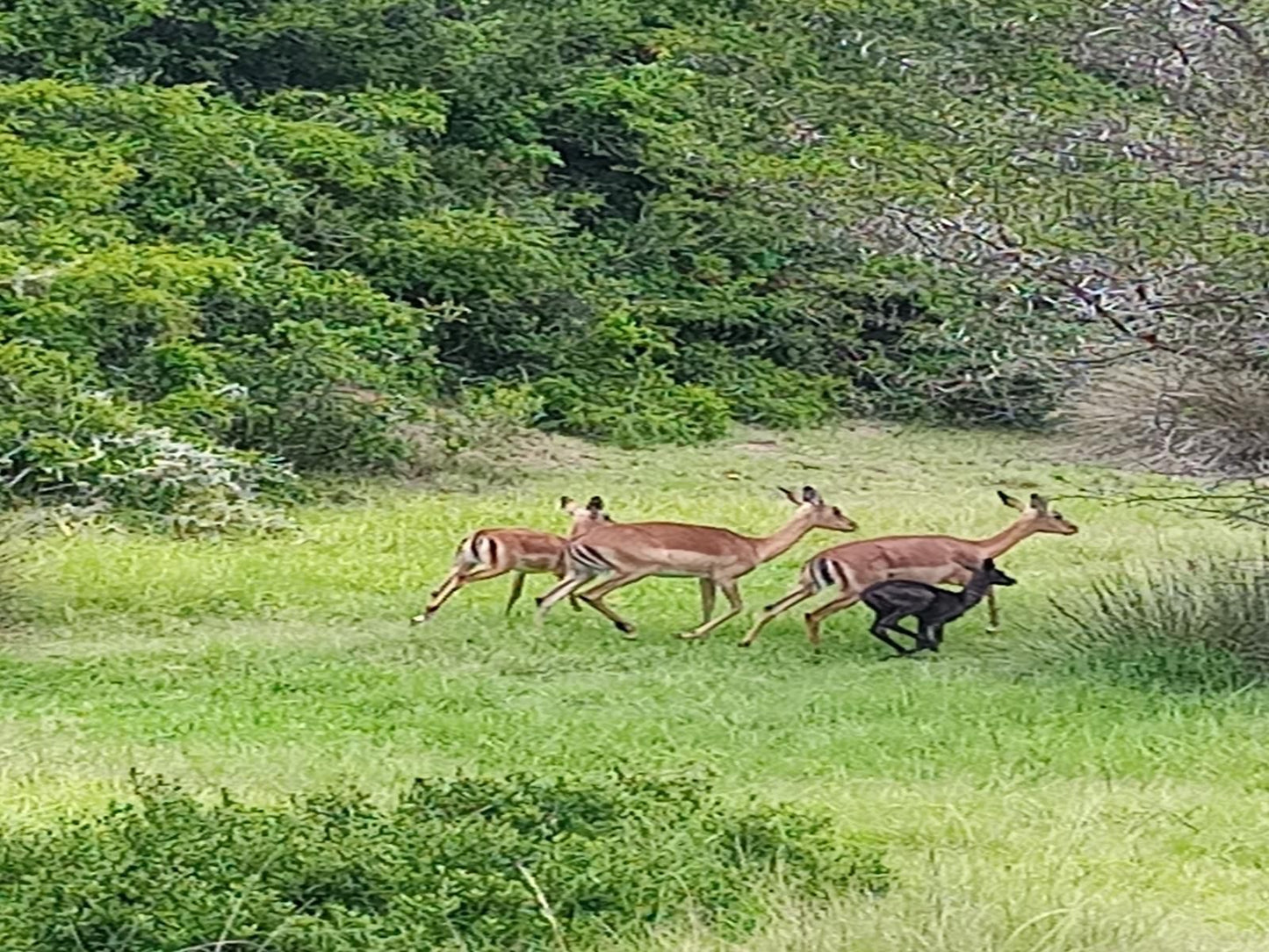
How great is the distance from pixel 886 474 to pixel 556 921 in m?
12.6

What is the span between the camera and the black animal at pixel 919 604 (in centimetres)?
1113

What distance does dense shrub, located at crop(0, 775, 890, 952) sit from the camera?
5480mm

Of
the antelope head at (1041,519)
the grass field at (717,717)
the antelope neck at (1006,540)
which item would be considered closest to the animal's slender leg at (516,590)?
the grass field at (717,717)

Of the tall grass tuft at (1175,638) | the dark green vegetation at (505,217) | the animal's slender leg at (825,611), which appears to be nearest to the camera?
the tall grass tuft at (1175,638)

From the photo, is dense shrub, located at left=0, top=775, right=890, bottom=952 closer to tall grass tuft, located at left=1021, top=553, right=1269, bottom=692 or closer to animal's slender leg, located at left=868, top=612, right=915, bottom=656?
tall grass tuft, located at left=1021, top=553, right=1269, bottom=692

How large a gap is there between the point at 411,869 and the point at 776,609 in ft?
18.8

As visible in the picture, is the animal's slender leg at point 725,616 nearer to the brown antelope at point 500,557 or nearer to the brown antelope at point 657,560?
the brown antelope at point 657,560

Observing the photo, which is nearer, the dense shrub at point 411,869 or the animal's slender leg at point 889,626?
the dense shrub at point 411,869

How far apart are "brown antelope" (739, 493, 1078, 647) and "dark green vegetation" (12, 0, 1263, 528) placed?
3.22 ft

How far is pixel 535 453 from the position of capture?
60.3ft

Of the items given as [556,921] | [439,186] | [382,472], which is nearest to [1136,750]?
[556,921]

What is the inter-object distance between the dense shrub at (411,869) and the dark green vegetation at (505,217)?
4574 mm

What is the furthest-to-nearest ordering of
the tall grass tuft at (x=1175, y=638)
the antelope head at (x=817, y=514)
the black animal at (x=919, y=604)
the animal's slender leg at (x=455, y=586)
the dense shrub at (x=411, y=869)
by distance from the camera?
1. the antelope head at (x=817, y=514)
2. the animal's slender leg at (x=455, y=586)
3. the black animal at (x=919, y=604)
4. the tall grass tuft at (x=1175, y=638)
5. the dense shrub at (x=411, y=869)

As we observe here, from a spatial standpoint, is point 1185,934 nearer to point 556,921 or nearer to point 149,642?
point 556,921
